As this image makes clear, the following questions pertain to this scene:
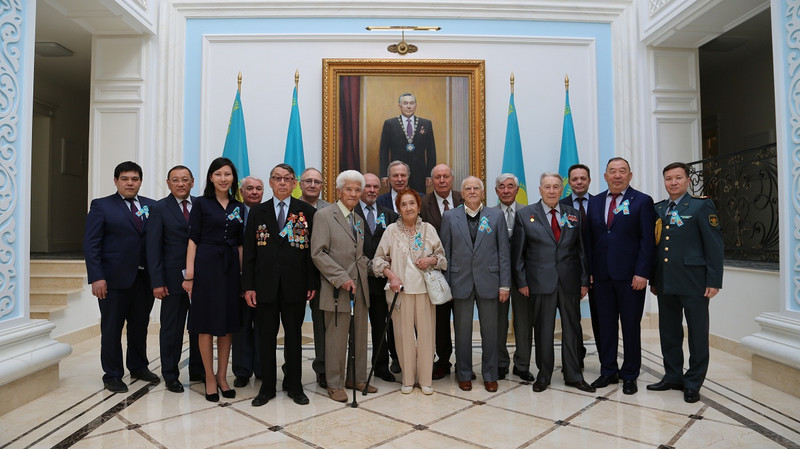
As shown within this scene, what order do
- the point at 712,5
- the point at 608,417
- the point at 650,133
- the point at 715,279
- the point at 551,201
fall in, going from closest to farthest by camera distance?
the point at 608,417 → the point at 715,279 → the point at 551,201 → the point at 712,5 → the point at 650,133

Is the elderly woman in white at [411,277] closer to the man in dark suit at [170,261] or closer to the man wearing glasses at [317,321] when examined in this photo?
the man wearing glasses at [317,321]

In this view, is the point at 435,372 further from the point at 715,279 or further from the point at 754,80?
the point at 754,80

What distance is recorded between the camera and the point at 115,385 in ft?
11.3

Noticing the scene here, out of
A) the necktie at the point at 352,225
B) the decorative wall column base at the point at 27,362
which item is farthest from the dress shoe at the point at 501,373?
the decorative wall column base at the point at 27,362

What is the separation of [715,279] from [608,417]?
45.9 inches

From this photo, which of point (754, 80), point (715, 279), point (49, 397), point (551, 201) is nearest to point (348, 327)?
point (551, 201)

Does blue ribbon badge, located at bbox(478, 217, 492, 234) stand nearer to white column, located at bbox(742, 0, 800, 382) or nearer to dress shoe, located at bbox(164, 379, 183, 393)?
white column, located at bbox(742, 0, 800, 382)

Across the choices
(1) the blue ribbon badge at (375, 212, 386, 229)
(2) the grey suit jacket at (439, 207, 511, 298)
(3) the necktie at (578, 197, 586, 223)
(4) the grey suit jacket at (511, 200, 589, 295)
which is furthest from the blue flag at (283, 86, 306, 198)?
(3) the necktie at (578, 197, 586, 223)

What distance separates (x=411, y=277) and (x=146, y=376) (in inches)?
83.6

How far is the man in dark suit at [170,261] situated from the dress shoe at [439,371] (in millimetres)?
1779

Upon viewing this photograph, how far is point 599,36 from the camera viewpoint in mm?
5953

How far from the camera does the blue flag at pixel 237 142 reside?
18.1 feet

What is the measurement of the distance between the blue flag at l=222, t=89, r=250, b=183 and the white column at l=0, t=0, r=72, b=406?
2.22 m

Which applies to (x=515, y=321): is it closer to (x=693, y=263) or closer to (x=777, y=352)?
(x=693, y=263)
